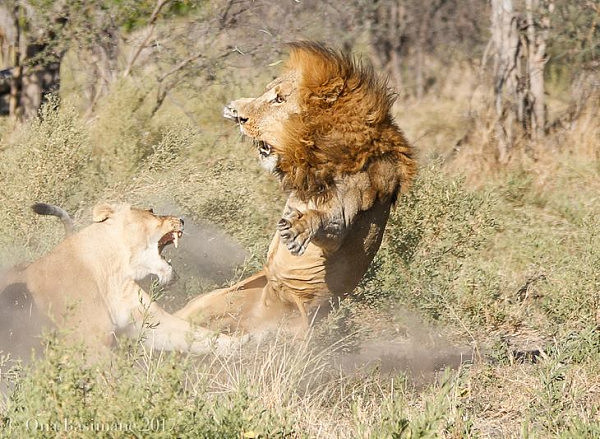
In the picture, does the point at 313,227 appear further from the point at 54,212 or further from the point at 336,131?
the point at 54,212

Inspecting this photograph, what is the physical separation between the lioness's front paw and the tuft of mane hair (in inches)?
14.0

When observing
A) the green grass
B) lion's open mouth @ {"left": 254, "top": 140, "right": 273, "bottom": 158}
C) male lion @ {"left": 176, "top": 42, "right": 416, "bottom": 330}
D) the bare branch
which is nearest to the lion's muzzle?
male lion @ {"left": 176, "top": 42, "right": 416, "bottom": 330}

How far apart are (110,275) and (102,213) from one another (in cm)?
34

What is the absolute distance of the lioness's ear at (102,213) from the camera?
19.1ft

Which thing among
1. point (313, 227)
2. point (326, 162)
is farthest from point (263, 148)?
point (313, 227)

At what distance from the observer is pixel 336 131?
523 cm

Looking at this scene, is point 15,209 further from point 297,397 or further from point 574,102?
point 574,102

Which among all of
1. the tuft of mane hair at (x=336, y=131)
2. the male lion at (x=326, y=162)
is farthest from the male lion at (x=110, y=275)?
Answer: the tuft of mane hair at (x=336, y=131)

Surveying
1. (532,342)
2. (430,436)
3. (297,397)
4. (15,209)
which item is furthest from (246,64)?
(430,436)

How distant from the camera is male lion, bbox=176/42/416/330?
5195 mm

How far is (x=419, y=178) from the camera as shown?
7.15 meters

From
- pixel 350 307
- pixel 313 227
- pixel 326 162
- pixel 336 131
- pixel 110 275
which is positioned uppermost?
pixel 336 131

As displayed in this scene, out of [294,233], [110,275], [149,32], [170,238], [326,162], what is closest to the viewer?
[294,233]

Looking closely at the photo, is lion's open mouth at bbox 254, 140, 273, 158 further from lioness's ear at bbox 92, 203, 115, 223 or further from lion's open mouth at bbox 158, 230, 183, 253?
lioness's ear at bbox 92, 203, 115, 223
